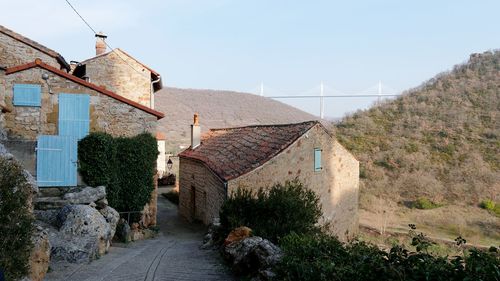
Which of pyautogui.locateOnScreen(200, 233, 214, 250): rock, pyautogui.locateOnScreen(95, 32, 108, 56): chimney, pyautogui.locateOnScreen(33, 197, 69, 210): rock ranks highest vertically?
pyautogui.locateOnScreen(95, 32, 108, 56): chimney

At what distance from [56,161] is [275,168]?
7.51 metres

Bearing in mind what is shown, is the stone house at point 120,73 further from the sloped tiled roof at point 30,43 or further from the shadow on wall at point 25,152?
the shadow on wall at point 25,152

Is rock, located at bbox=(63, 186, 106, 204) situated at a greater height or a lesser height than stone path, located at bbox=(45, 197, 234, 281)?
greater

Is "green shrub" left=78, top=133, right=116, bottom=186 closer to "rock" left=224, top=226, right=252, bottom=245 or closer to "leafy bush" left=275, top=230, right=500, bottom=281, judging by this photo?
"rock" left=224, top=226, right=252, bottom=245

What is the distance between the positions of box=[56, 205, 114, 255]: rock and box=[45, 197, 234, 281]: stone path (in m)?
0.46

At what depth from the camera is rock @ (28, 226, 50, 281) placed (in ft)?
24.1

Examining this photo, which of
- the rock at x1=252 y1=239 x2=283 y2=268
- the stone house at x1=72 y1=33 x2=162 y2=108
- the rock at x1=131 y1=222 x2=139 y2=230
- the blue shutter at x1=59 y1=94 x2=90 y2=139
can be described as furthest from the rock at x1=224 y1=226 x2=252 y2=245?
the stone house at x1=72 y1=33 x2=162 y2=108

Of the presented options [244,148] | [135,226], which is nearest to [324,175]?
[244,148]

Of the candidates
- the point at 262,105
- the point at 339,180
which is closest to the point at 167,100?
the point at 262,105

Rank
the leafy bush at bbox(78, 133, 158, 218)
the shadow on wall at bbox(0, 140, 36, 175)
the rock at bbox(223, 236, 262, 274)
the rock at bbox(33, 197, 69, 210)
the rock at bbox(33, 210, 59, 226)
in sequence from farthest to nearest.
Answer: the leafy bush at bbox(78, 133, 158, 218) → the shadow on wall at bbox(0, 140, 36, 175) → the rock at bbox(33, 197, 69, 210) → the rock at bbox(33, 210, 59, 226) → the rock at bbox(223, 236, 262, 274)

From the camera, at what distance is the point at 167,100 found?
68.0 meters

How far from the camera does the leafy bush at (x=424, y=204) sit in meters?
24.4

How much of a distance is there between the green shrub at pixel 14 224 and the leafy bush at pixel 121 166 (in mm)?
7318

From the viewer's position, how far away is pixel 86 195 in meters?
12.9
